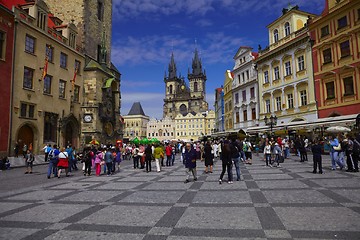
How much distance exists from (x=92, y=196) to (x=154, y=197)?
2129mm

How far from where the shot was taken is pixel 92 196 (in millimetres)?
8273

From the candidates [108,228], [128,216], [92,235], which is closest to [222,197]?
[128,216]


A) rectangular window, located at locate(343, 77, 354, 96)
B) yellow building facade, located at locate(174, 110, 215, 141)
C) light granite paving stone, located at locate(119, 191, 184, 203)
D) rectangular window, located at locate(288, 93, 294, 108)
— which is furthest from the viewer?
yellow building facade, located at locate(174, 110, 215, 141)

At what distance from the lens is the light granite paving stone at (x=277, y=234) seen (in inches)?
170

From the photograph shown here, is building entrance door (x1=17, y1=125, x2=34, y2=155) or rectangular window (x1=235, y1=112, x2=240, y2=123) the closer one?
building entrance door (x1=17, y1=125, x2=34, y2=155)

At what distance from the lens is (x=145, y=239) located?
436 cm

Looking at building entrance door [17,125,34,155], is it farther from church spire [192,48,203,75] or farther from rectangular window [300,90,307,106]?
church spire [192,48,203,75]

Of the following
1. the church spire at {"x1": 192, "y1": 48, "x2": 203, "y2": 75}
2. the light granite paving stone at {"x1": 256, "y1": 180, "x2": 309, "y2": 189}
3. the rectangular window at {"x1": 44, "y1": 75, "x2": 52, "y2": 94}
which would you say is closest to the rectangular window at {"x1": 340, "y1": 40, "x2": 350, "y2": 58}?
the light granite paving stone at {"x1": 256, "y1": 180, "x2": 309, "y2": 189}

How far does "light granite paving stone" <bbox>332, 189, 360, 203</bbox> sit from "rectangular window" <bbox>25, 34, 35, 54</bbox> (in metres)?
26.6

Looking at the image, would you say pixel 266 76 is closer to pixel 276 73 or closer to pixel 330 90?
pixel 276 73

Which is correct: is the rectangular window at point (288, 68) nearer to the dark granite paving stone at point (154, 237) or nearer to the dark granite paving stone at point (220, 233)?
the dark granite paving stone at point (220, 233)

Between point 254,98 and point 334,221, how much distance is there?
106ft

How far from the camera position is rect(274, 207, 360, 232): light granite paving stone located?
15.4 feet

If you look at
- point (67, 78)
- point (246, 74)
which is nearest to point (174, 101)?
point (246, 74)
